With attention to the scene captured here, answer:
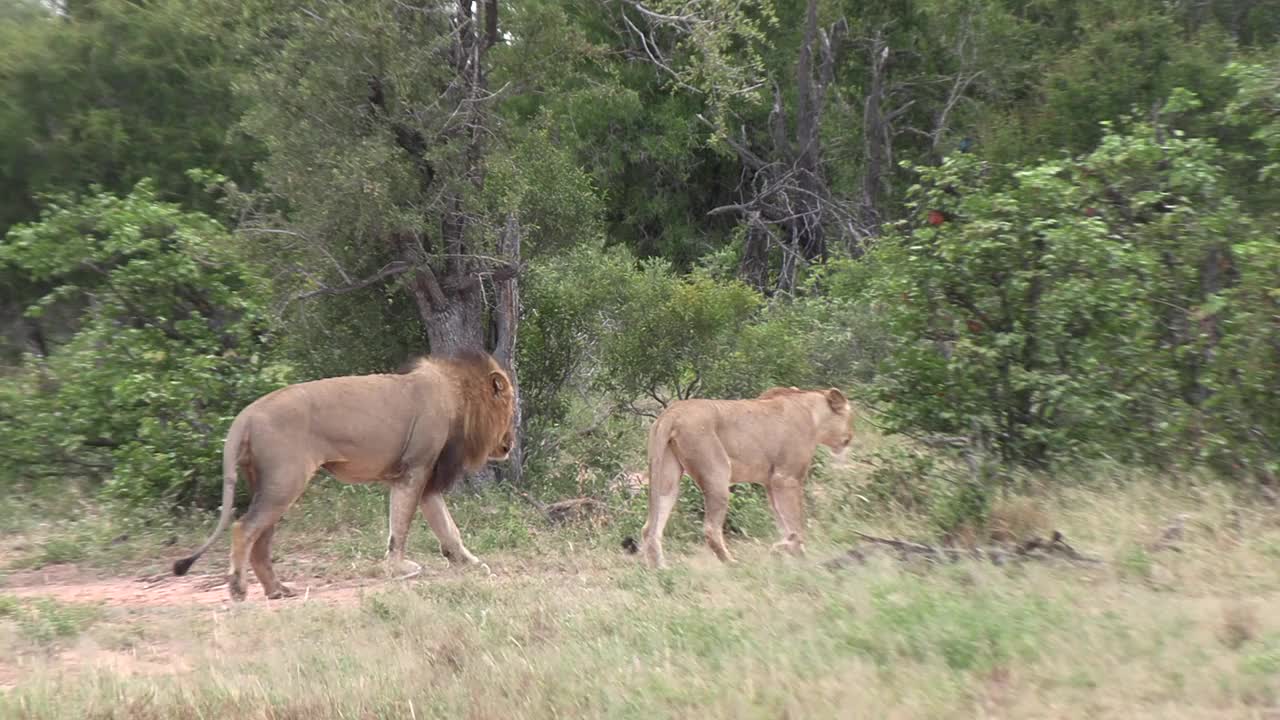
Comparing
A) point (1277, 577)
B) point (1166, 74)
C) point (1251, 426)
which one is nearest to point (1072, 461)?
point (1251, 426)

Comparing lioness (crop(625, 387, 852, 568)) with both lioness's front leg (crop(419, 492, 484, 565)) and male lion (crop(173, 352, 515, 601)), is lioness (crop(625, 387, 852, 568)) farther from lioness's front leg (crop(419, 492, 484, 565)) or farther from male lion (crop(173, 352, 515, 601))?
male lion (crop(173, 352, 515, 601))

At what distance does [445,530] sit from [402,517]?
14.8 inches

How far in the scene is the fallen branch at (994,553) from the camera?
7.30 meters

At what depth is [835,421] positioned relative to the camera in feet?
32.6

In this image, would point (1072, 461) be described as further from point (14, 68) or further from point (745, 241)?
point (14, 68)

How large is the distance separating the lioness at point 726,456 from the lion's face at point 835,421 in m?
0.11

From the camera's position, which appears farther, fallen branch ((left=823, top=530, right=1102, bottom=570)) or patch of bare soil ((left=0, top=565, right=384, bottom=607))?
patch of bare soil ((left=0, top=565, right=384, bottom=607))

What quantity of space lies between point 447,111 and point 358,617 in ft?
16.5

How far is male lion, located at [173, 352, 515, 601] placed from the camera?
8852 millimetres

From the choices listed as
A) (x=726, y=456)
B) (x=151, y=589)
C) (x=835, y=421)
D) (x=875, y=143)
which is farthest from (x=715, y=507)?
(x=875, y=143)

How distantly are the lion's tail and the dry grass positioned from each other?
56cm

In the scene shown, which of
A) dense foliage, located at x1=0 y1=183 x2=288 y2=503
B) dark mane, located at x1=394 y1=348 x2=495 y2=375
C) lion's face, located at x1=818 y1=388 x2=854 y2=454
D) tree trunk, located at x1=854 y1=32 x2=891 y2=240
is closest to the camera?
lion's face, located at x1=818 y1=388 x2=854 y2=454

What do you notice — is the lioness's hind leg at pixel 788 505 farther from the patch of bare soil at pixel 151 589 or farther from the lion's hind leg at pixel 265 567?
the lion's hind leg at pixel 265 567

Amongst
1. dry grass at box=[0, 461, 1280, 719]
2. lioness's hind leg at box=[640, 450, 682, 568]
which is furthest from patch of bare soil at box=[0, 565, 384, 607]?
lioness's hind leg at box=[640, 450, 682, 568]
